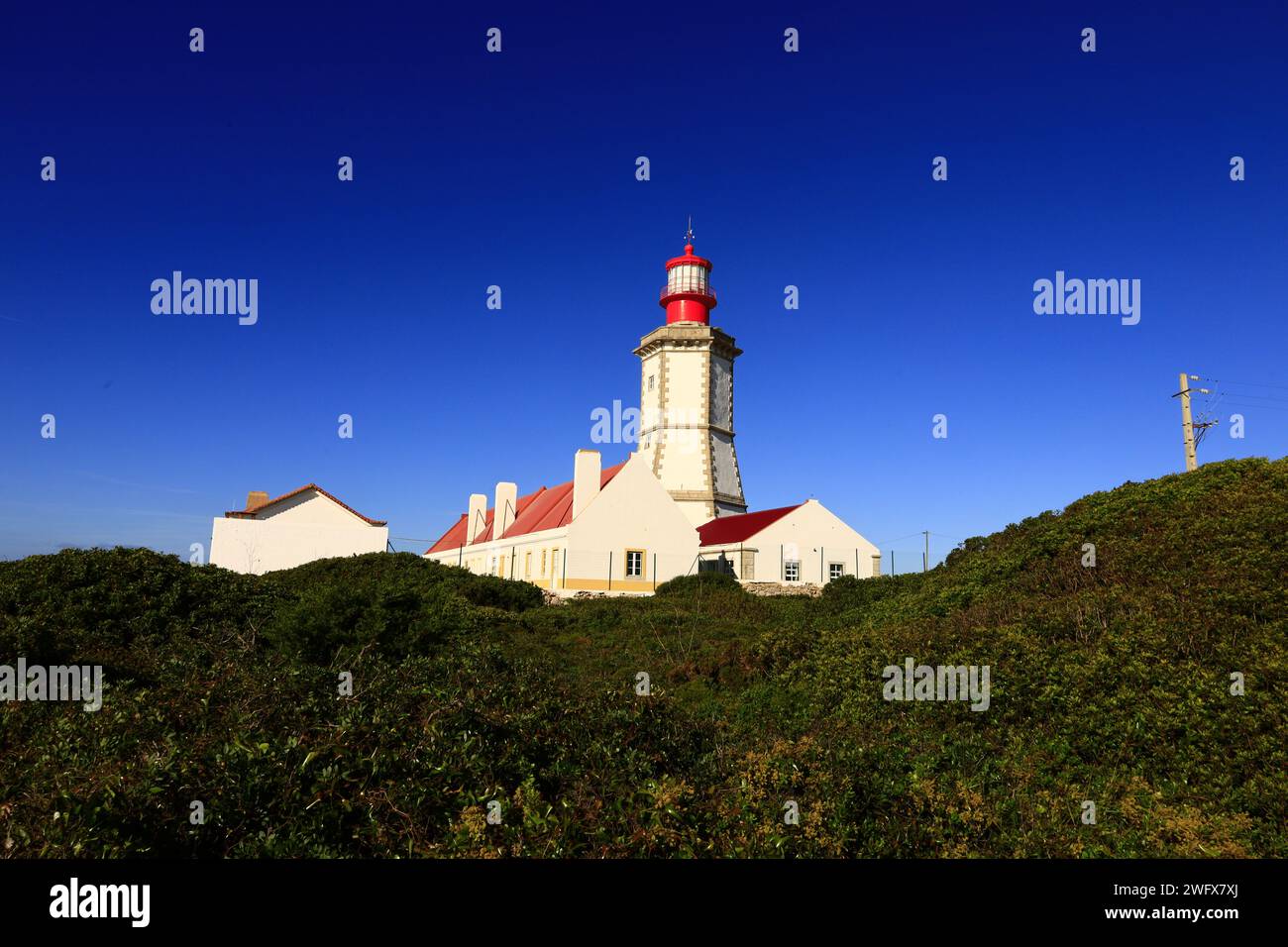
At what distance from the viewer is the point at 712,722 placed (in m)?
9.05

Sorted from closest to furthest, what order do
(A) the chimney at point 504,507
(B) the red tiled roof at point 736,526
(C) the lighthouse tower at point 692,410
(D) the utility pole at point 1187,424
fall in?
(D) the utility pole at point 1187,424, (B) the red tiled roof at point 736,526, (A) the chimney at point 504,507, (C) the lighthouse tower at point 692,410

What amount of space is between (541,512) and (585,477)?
512 cm

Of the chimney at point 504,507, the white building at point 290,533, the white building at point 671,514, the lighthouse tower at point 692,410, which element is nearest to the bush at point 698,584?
the white building at point 671,514

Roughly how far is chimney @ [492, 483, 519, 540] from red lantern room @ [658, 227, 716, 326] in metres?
13.7

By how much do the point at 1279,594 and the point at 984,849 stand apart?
7584 millimetres

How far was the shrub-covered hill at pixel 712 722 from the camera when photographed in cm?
496

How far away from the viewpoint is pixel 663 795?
5316 millimetres

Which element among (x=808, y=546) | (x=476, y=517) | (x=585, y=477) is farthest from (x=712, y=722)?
(x=476, y=517)

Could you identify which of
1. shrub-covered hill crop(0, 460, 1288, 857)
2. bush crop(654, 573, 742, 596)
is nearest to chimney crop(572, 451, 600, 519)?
bush crop(654, 573, 742, 596)

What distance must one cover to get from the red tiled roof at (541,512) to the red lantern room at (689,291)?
42.2 ft

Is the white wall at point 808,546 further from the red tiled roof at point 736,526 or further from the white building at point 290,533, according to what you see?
the white building at point 290,533

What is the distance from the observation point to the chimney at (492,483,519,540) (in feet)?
136
